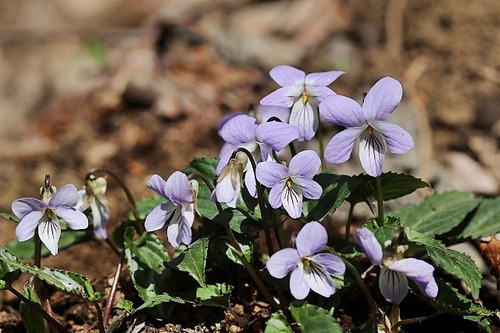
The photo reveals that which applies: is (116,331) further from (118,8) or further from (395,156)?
(118,8)

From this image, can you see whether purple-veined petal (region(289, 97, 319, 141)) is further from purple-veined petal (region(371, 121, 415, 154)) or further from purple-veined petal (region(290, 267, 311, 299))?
purple-veined petal (region(290, 267, 311, 299))

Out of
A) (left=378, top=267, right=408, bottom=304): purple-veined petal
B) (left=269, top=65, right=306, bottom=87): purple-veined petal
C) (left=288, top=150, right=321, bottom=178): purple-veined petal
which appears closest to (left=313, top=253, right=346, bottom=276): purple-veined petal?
(left=378, top=267, right=408, bottom=304): purple-veined petal

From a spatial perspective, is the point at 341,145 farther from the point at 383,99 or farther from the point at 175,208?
the point at 175,208

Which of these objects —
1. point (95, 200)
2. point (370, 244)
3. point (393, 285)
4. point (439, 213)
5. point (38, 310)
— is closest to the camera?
point (370, 244)

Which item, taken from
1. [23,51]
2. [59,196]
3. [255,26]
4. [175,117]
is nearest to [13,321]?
[59,196]

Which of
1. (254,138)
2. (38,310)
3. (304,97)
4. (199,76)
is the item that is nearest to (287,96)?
(304,97)
